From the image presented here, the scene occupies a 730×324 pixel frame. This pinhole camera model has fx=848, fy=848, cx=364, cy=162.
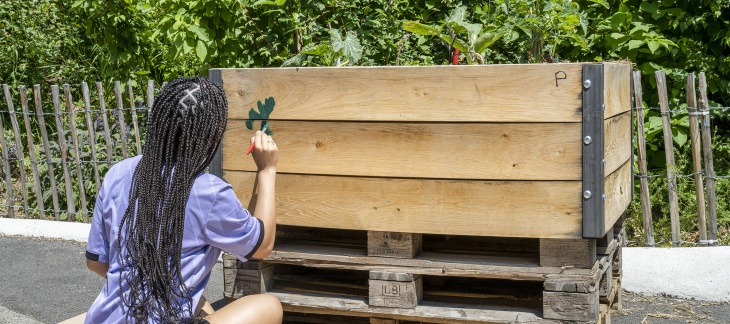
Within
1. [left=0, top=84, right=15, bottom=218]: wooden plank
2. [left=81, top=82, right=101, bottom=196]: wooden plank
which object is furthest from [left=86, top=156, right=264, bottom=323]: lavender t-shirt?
[left=0, top=84, right=15, bottom=218]: wooden plank

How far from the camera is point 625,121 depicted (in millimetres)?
3807

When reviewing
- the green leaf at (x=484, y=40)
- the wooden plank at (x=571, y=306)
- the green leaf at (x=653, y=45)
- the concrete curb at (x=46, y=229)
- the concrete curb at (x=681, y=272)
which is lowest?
the concrete curb at (x=681, y=272)

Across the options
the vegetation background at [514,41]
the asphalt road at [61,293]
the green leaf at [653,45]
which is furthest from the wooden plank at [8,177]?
the green leaf at [653,45]

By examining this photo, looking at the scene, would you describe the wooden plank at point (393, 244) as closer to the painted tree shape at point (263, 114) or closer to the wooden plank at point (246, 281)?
the wooden plank at point (246, 281)

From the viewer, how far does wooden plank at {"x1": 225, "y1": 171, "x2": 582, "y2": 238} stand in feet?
9.95

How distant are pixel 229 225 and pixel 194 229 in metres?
0.11

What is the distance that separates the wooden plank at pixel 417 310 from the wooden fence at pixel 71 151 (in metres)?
3.13

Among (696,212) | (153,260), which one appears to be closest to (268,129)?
(153,260)

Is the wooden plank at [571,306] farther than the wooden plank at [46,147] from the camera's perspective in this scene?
No

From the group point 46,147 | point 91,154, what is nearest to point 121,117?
point 91,154

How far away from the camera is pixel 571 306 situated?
3029 millimetres

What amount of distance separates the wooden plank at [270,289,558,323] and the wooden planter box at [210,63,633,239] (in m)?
0.31

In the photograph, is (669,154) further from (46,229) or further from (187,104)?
(46,229)

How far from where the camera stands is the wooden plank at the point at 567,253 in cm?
305
